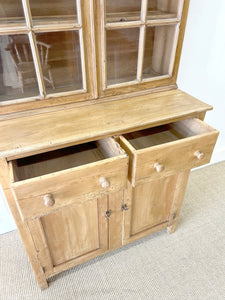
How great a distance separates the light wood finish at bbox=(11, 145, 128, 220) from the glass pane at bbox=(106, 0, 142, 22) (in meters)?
0.60

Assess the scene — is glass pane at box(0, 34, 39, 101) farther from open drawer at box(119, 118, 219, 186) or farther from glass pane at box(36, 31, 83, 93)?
open drawer at box(119, 118, 219, 186)

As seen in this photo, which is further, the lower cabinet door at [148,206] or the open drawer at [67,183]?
the lower cabinet door at [148,206]

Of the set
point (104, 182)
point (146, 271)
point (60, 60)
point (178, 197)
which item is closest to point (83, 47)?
point (60, 60)

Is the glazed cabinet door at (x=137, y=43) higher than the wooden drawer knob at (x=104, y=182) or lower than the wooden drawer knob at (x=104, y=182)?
higher

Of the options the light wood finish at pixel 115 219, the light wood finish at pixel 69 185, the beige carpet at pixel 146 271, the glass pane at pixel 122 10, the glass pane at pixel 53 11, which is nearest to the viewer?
the light wood finish at pixel 69 185

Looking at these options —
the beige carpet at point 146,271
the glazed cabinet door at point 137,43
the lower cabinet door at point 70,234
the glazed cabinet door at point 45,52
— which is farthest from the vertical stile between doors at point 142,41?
the beige carpet at point 146,271

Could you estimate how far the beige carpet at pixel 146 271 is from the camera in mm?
1232

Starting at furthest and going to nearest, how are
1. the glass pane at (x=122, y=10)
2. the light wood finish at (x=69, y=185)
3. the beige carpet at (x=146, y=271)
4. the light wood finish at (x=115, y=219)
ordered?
the beige carpet at (x=146, y=271), the light wood finish at (x=115, y=219), the glass pane at (x=122, y=10), the light wood finish at (x=69, y=185)

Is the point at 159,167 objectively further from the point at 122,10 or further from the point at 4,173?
the point at 122,10

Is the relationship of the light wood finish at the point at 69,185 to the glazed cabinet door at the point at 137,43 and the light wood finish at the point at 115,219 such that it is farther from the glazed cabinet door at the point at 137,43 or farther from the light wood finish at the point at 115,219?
the glazed cabinet door at the point at 137,43

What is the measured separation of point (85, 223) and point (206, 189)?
118cm

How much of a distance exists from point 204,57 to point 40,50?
3.40 ft

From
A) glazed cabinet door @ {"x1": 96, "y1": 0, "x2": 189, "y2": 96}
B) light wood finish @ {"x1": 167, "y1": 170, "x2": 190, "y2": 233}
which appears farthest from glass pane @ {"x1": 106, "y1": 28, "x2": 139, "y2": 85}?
light wood finish @ {"x1": 167, "y1": 170, "x2": 190, "y2": 233}

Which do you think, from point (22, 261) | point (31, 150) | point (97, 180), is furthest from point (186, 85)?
point (22, 261)
